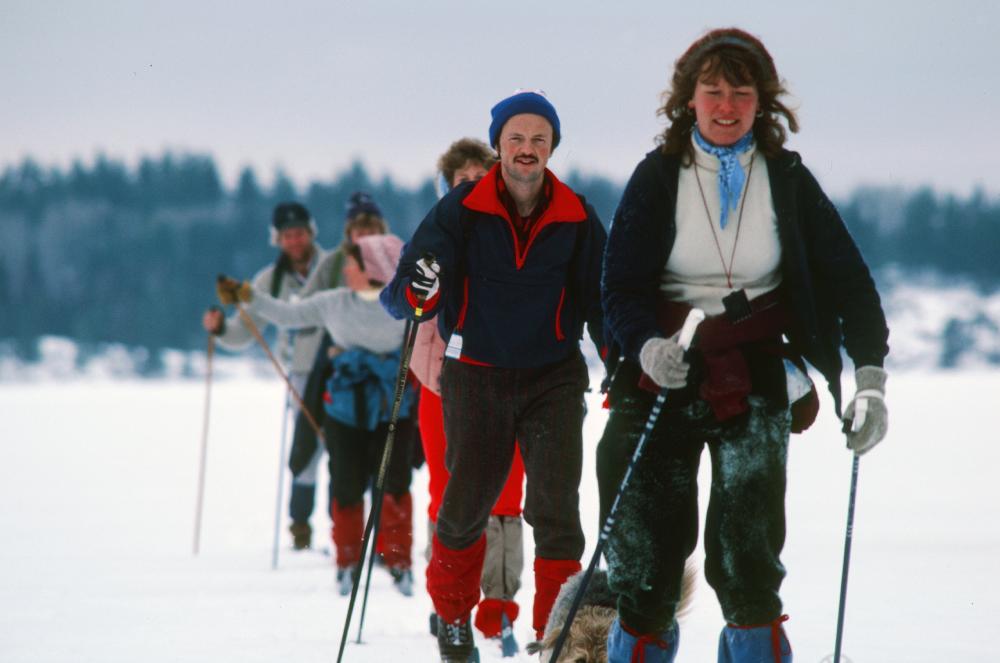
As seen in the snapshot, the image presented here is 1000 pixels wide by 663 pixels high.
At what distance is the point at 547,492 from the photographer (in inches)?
146

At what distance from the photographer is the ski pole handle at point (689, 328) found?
2654 mm

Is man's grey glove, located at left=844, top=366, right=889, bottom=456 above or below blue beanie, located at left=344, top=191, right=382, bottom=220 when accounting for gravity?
below

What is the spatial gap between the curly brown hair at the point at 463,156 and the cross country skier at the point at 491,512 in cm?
30

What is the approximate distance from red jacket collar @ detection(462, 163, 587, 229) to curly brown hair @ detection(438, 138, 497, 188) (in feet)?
2.80

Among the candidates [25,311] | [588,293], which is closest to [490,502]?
[588,293]

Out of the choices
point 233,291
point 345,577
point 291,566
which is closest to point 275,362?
point 233,291

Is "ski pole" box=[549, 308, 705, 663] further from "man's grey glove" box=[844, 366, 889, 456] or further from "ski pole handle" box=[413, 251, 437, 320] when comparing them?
"ski pole handle" box=[413, 251, 437, 320]

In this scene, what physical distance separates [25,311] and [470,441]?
6269cm

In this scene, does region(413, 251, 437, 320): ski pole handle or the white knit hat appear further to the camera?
the white knit hat

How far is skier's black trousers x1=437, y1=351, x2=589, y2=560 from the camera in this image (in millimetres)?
3707

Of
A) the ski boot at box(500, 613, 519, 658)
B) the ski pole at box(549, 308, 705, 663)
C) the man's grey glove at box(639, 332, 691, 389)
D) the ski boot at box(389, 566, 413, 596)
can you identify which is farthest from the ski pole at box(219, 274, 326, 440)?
the man's grey glove at box(639, 332, 691, 389)

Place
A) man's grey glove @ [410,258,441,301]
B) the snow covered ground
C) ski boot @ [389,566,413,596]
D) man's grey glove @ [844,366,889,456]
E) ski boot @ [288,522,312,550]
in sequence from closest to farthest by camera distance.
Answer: man's grey glove @ [844,366,889,456] < man's grey glove @ [410,258,441,301] < the snow covered ground < ski boot @ [389,566,413,596] < ski boot @ [288,522,312,550]

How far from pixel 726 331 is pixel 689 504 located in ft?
1.47

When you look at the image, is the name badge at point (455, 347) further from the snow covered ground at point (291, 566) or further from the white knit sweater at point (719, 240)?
the snow covered ground at point (291, 566)
